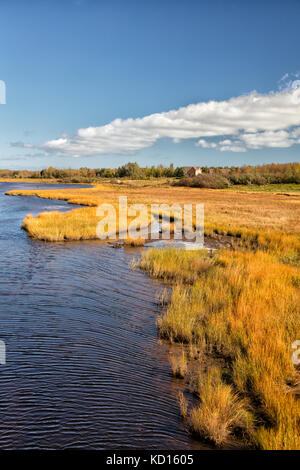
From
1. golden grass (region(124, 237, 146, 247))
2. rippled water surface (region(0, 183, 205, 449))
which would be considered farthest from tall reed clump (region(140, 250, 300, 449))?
golden grass (region(124, 237, 146, 247))

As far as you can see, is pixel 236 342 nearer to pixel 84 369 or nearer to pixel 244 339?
pixel 244 339

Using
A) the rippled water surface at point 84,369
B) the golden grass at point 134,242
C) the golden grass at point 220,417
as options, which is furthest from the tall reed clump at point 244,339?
the golden grass at point 134,242

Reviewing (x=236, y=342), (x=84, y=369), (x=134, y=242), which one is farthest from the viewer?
(x=134, y=242)

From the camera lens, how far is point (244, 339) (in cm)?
704

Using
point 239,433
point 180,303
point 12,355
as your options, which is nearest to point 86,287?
point 180,303

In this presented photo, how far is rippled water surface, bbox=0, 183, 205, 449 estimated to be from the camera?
188 inches

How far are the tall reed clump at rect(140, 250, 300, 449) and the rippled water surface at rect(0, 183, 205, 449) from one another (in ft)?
1.95

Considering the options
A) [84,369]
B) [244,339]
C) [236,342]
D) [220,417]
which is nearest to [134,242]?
[236,342]

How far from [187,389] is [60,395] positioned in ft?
7.72

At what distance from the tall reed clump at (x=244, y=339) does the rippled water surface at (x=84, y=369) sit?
596 mm

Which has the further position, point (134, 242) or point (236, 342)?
point (134, 242)

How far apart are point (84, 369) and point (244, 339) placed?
11.8 feet

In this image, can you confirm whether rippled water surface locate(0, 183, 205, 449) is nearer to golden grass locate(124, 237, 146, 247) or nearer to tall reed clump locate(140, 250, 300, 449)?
tall reed clump locate(140, 250, 300, 449)
